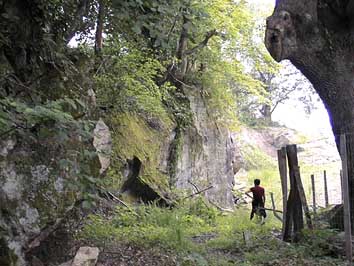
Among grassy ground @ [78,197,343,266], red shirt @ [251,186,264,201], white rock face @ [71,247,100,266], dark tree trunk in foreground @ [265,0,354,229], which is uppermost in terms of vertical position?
dark tree trunk in foreground @ [265,0,354,229]

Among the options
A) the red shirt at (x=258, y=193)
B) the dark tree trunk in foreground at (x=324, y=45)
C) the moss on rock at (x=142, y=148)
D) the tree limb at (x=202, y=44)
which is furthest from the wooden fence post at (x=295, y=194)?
the tree limb at (x=202, y=44)

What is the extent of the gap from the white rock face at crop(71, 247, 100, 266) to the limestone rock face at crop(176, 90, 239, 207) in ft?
26.0

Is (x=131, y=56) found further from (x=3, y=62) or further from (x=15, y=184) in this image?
(x=15, y=184)

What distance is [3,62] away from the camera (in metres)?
5.49

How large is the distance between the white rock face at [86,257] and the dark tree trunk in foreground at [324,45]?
4.28 meters

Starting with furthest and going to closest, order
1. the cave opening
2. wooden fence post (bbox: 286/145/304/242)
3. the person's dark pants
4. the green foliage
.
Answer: the cave opening < the person's dark pants < the green foliage < wooden fence post (bbox: 286/145/304/242)

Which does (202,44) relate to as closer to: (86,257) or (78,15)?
(78,15)

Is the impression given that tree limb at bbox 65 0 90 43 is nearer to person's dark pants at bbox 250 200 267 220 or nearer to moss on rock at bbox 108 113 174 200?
moss on rock at bbox 108 113 174 200

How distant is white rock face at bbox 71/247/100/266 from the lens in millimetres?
5246

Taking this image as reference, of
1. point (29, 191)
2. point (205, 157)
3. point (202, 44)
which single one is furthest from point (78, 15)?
point (205, 157)

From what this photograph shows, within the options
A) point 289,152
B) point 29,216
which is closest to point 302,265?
point 289,152

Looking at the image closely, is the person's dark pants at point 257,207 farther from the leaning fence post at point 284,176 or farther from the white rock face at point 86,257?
the white rock face at point 86,257

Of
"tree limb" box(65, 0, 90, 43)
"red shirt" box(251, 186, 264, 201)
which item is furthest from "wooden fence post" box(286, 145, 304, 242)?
"tree limb" box(65, 0, 90, 43)

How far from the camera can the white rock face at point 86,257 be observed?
207 inches
